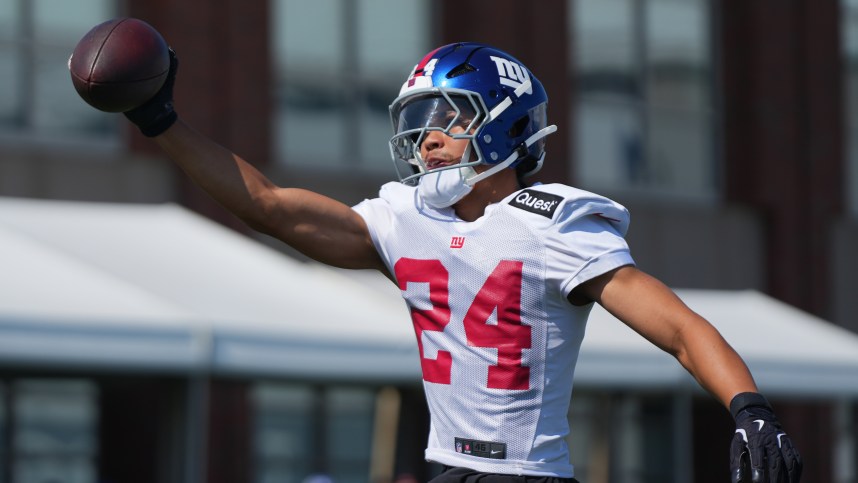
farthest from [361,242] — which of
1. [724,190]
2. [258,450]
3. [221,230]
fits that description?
[724,190]

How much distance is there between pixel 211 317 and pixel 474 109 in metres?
5.43

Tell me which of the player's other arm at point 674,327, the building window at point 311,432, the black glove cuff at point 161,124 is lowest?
the building window at point 311,432

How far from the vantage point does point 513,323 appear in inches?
145

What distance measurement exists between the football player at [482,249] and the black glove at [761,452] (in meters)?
0.21

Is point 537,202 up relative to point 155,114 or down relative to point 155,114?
down

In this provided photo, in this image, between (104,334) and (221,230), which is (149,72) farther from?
(221,230)

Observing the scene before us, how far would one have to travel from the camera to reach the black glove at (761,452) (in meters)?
3.11

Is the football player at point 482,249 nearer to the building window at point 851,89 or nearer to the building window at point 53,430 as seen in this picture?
the building window at point 53,430

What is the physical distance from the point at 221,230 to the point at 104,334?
3122 mm

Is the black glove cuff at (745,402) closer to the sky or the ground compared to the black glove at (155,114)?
closer to the ground

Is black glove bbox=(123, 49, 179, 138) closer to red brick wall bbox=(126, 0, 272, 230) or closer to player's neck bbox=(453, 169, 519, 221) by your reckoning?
player's neck bbox=(453, 169, 519, 221)

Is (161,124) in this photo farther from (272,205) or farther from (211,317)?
(211,317)

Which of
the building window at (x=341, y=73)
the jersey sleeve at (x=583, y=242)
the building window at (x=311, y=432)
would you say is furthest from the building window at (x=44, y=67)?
the jersey sleeve at (x=583, y=242)

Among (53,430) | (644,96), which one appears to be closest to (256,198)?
(53,430)
